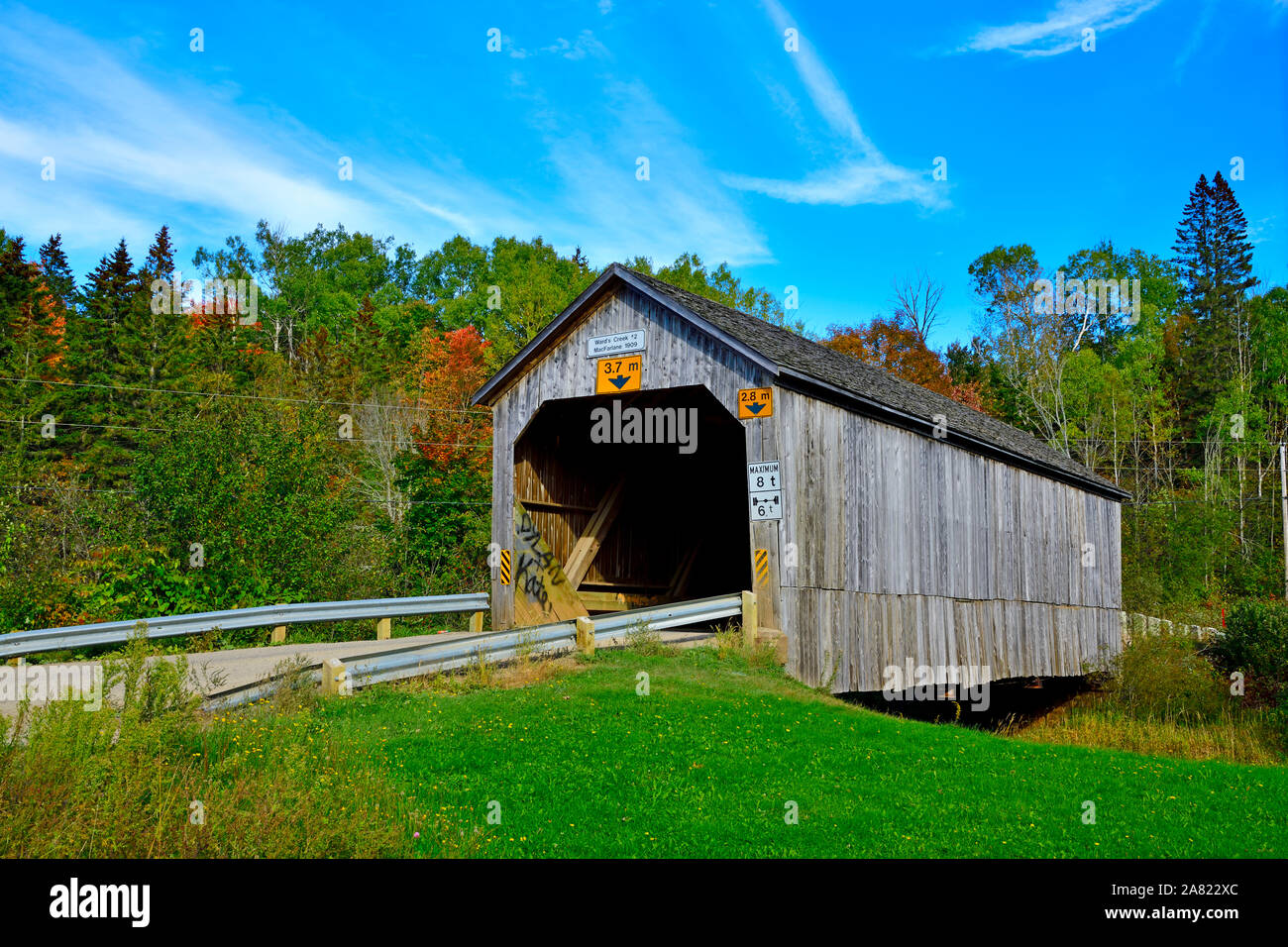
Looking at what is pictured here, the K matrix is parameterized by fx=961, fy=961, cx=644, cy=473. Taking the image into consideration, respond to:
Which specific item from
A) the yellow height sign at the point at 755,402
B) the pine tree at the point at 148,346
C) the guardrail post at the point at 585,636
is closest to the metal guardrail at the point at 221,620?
the guardrail post at the point at 585,636

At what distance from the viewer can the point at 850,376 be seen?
16.8 meters

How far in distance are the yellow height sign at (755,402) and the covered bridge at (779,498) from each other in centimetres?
3

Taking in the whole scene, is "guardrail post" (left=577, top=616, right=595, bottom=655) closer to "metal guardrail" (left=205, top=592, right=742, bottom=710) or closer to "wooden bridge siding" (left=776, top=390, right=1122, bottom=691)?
"metal guardrail" (left=205, top=592, right=742, bottom=710)

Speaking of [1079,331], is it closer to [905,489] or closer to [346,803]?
[905,489]

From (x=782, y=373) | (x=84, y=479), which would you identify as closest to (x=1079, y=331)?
(x=782, y=373)

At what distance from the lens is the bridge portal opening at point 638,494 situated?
17.6m

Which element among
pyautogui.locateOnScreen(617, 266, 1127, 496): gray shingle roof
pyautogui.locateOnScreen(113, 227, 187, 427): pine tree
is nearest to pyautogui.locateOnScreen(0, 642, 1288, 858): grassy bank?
pyautogui.locateOnScreen(617, 266, 1127, 496): gray shingle roof

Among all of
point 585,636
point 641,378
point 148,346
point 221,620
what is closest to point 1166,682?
point 641,378

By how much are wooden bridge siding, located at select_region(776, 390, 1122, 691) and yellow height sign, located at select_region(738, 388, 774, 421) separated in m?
0.15

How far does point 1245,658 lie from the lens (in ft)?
77.3

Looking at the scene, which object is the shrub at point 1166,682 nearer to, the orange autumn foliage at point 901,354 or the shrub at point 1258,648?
the shrub at point 1258,648

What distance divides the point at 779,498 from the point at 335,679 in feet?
21.7

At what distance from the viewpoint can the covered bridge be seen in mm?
14188
